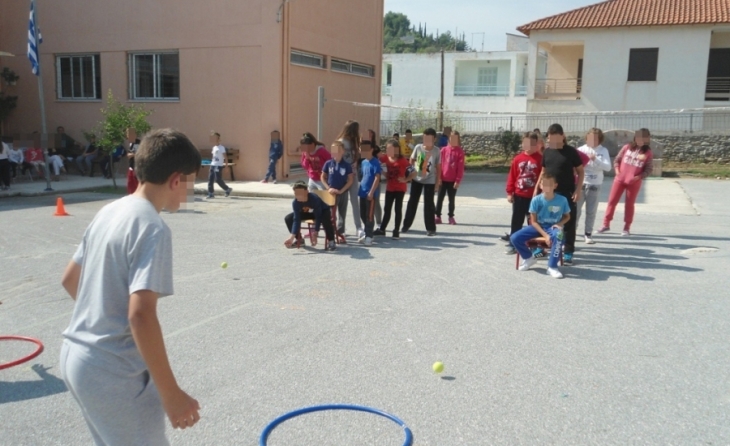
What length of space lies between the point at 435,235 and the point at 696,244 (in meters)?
4.31

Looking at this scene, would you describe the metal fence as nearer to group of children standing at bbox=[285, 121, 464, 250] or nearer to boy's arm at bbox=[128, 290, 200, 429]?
group of children standing at bbox=[285, 121, 464, 250]

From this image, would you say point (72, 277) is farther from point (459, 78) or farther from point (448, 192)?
point (459, 78)

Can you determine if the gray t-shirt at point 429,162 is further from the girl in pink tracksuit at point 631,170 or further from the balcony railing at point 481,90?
the balcony railing at point 481,90

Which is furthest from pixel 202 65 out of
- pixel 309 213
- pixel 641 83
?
pixel 641 83

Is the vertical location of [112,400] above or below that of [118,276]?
below

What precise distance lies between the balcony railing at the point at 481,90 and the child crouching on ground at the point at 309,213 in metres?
42.7

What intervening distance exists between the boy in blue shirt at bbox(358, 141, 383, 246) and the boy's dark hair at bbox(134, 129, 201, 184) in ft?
26.9

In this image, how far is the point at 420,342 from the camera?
19.1 ft

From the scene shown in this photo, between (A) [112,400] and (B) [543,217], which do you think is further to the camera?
(B) [543,217]

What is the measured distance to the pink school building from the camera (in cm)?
2011

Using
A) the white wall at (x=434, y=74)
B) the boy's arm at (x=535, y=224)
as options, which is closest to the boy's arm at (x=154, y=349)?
the boy's arm at (x=535, y=224)

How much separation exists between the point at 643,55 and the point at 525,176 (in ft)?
86.2

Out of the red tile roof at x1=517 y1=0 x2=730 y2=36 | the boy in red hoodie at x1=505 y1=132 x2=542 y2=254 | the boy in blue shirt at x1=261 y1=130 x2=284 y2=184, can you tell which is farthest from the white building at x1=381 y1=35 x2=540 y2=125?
the boy in red hoodie at x1=505 y1=132 x2=542 y2=254

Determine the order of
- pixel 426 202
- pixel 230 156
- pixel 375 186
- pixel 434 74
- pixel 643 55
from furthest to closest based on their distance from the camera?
pixel 434 74
pixel 643 55
pixel 230 156
pixel 426 202
pixel 375 186
